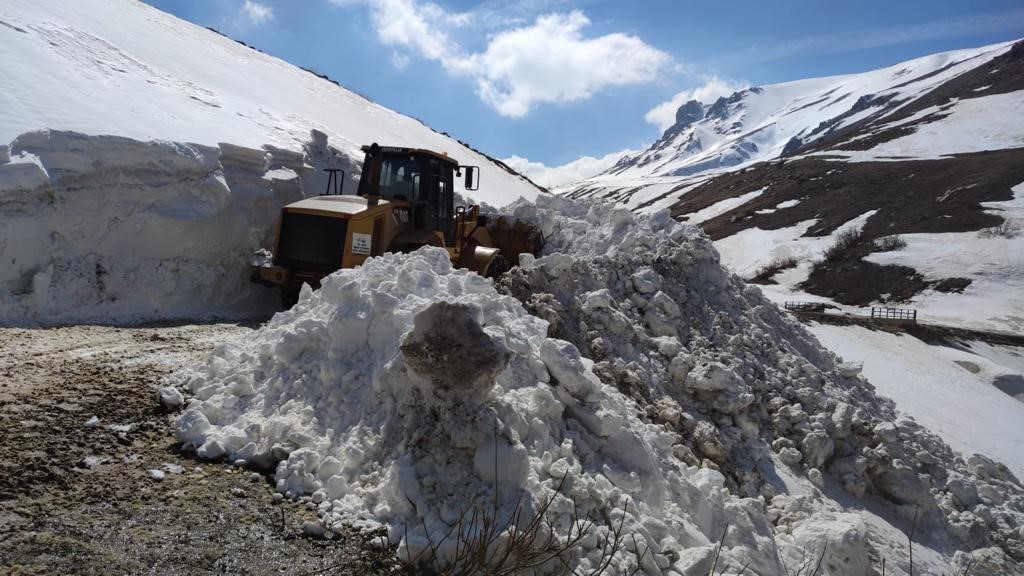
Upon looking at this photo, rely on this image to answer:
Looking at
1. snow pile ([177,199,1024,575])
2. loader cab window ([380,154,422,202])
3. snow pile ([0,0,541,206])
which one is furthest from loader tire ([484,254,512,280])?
snow pile ([0,0,541,206])

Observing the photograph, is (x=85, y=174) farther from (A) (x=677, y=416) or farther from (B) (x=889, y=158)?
(B) (x=889, y=158)

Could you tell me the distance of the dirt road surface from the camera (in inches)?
143

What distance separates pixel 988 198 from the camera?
3959 cm

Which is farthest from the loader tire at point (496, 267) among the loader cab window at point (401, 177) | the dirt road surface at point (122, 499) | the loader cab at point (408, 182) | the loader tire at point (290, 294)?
the dirt road surface at point (122, 499)

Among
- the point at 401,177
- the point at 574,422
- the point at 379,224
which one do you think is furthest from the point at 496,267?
the point at 574,422

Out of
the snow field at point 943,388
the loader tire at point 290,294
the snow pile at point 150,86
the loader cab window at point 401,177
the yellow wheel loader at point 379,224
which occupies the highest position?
the snow pile at point 150,86

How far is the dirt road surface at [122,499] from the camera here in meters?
3.63

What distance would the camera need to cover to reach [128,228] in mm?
9258

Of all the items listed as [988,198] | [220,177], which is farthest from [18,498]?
[988,198]

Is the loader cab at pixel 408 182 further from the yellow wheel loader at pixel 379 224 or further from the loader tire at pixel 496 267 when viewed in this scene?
the loader tire at pixel 496 267

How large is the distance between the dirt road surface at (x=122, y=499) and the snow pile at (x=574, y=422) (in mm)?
273

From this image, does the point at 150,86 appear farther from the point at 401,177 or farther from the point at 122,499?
the point at 122,499

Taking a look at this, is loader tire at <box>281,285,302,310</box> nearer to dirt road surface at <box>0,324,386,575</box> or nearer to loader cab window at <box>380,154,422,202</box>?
loader cab window at <box>380,154,422,202</box>

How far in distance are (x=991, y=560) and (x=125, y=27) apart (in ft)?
61.1
